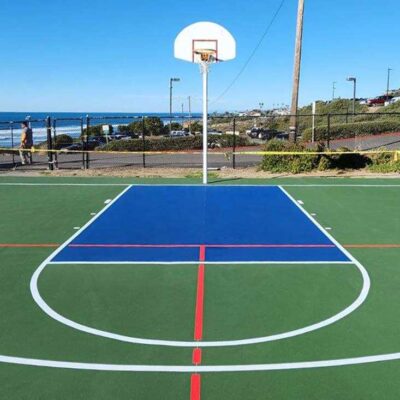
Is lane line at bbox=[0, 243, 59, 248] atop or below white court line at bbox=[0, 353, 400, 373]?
atop

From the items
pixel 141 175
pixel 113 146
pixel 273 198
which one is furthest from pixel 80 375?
pixel 113 146

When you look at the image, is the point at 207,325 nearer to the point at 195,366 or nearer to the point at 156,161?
the point at 195,366

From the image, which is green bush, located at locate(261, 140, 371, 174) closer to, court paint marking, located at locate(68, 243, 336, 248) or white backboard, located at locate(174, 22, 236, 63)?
white backboard, located at locate(174, 22, 236, 63)

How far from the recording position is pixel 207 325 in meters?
5.59

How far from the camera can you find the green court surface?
438cm

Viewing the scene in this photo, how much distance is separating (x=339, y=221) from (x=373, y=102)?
77.2 meters

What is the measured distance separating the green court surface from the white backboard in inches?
327

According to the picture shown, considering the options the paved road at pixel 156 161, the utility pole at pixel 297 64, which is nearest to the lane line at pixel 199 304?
the paved road at pixel 156 161

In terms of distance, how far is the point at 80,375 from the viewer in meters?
4.53

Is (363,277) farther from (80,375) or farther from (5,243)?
(5,243)

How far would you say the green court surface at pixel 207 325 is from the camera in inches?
172

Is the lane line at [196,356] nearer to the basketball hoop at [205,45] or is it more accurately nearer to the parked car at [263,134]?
the basketball hoop at [205,45]

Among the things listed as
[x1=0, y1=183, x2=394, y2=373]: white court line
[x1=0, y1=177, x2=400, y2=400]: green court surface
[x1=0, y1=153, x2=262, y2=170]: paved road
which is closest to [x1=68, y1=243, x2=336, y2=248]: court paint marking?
[x1=0, y1=177, x2=400, y2=400]: green court surface

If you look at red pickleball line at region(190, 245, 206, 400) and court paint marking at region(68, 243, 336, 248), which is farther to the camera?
court paint marking at region(68, 243, 336, 248)
